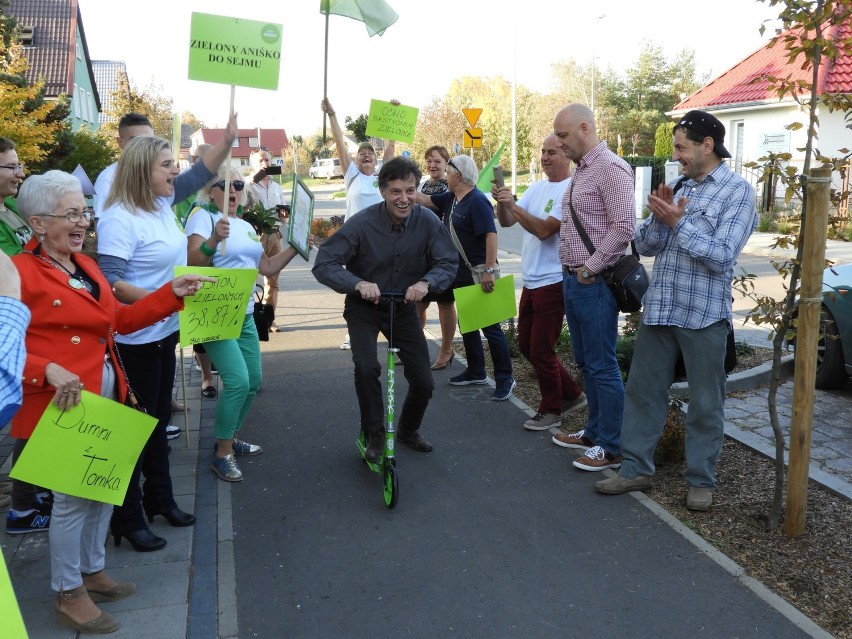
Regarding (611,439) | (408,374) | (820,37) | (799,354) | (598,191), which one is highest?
(820,37)

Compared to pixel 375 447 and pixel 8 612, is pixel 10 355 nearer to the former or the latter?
pixel 8 612

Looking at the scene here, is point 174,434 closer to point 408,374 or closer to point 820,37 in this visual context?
point 408,374

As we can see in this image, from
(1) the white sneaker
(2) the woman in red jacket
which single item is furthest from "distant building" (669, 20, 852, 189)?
(2) the woman in red jacket

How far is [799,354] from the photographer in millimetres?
4203

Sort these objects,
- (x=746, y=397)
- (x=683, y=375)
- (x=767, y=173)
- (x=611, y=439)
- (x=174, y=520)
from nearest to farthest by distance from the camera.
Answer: (x=767, y=173), (x=174, y=520), (x=683, y=375), (x=611, y=439), (x=746, y=397)

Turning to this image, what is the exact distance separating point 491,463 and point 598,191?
6.47 feet

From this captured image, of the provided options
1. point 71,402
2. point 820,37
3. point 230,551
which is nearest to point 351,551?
point 230,551

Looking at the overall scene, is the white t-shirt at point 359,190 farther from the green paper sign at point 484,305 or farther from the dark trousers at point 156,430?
the dark trousers at point 156,430

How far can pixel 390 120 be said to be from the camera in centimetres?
963

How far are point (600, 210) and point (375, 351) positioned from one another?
1714 mm

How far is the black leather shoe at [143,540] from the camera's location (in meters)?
4.36

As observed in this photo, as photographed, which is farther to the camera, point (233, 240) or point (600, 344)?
point (233, 240)

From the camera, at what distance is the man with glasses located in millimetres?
4824

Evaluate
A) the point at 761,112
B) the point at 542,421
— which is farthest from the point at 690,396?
the point at 761,112
